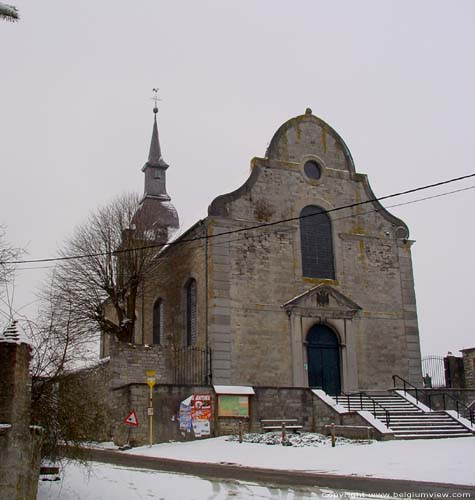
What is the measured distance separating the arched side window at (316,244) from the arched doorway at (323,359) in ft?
7.50

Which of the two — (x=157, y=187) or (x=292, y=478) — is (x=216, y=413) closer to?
(x=292, y=478)

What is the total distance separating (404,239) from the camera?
29.8 metres

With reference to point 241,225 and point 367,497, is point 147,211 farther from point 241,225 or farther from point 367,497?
point 367,497

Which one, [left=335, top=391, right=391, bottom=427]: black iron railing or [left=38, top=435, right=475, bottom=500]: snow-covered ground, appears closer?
[left=38, top=435, right=475, bottom=500]: snow-covered ground

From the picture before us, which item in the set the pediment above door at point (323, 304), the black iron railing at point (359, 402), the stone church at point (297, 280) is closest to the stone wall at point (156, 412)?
the stone church at point (297, 280)

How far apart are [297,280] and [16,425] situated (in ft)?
62.0

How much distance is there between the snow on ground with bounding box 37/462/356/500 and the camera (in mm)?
10586

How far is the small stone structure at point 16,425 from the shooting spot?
850cm

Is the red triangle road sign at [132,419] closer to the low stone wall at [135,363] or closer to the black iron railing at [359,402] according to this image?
the low stone wall at [135,363]

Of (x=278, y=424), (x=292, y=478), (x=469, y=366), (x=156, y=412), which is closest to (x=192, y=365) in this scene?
(x=156, y=412)

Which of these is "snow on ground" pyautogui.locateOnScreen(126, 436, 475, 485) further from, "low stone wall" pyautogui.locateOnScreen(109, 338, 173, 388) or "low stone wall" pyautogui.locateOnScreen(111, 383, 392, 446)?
"low stone wall" pyautogui.locateOnScreen(109, 338, 173, 388)

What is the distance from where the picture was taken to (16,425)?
8.78 meters

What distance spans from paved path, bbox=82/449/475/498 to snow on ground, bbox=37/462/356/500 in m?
0.54

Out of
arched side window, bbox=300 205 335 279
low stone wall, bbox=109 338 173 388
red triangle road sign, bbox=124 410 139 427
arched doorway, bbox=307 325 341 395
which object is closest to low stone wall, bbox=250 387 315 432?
arched doorway, bbox=307 325 341 395
